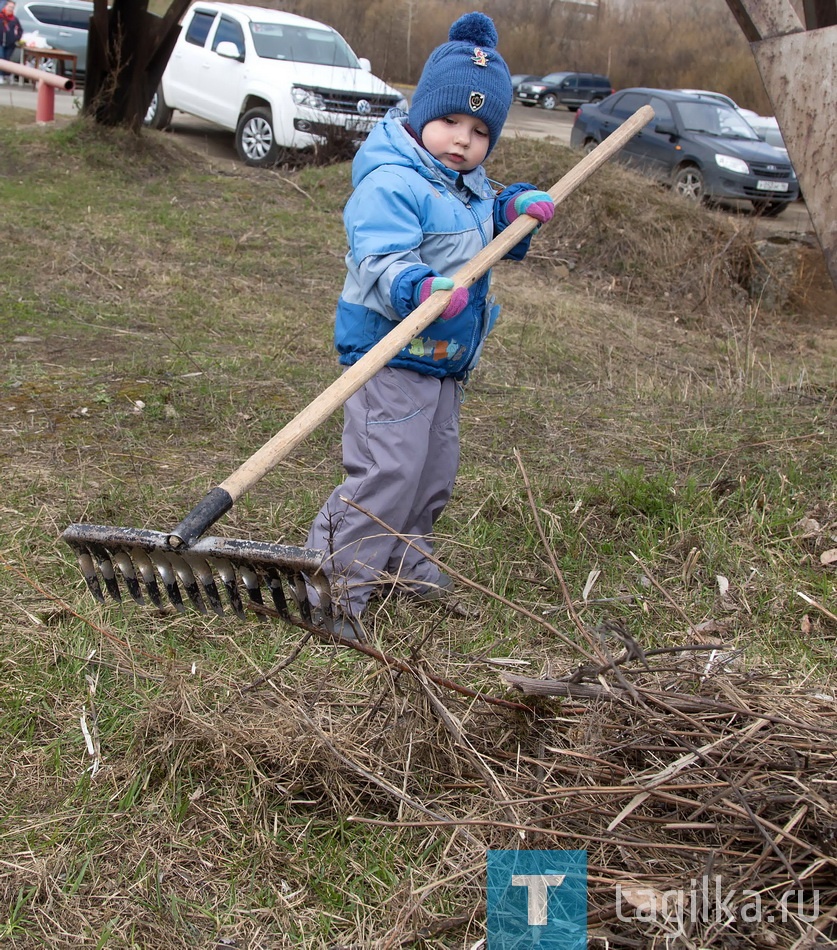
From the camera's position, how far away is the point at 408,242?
2.68 m

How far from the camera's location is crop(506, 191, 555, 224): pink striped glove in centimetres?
296

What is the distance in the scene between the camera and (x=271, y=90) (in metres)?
11.3

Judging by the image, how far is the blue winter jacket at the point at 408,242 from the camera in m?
2.67

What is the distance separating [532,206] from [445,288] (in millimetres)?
574

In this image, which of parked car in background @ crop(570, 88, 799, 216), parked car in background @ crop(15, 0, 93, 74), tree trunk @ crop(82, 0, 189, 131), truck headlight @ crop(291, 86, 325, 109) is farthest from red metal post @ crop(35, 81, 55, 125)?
parked car in background @ crop(15, 0, 93, 74)

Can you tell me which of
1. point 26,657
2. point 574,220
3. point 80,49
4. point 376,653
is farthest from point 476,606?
point 80,49

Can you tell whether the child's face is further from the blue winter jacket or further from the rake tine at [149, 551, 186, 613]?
the rake tine at [149, 551, 186, 613]

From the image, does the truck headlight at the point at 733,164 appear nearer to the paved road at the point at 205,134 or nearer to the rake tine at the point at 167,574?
the paved road at the point at 205,134

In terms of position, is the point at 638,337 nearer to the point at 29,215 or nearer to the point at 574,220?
the point at 574,220

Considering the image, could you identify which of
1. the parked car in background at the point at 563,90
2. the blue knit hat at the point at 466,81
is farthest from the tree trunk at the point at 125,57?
the parked car in background at the point at 563,90

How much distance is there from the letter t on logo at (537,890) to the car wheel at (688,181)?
460 inches

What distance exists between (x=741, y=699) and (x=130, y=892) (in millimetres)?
1369

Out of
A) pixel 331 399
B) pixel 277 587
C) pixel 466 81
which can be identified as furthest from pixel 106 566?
pixel 466 81

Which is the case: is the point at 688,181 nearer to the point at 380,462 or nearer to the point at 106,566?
the point at 380,462
